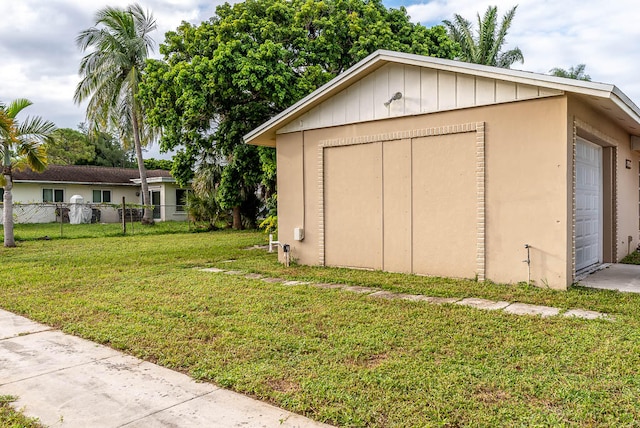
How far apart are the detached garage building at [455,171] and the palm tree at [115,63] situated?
47.3 feet

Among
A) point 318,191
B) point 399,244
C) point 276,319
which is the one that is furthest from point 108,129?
point 276,319

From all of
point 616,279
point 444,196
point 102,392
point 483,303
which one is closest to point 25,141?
point 444,196

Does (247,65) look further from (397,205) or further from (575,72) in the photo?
(575,72)


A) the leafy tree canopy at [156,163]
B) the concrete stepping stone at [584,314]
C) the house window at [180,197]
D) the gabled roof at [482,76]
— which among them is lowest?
the concrete stepping stone at [584,314]

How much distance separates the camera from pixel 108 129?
24.0 m

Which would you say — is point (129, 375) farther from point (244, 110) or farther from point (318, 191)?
point (244, 110)

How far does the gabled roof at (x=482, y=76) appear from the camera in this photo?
6.05m

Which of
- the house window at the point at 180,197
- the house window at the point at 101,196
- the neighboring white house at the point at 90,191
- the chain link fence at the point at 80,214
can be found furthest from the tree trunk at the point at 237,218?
the house window at the point at 101,196

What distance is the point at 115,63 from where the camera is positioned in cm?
2098

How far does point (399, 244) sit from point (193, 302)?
12.1 ft

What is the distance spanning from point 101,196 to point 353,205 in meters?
22.7

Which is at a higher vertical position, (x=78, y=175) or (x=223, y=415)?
(x=78, y=175)

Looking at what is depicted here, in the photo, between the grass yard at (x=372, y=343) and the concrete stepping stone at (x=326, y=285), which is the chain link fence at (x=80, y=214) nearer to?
the concrete stepping stone at (x=326, y=285)

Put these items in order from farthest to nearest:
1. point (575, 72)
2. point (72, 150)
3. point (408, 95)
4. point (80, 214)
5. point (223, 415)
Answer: point (72, 150)
point (575, 72)
point (80, 214)
point (408, 95)
point (223, 415)
